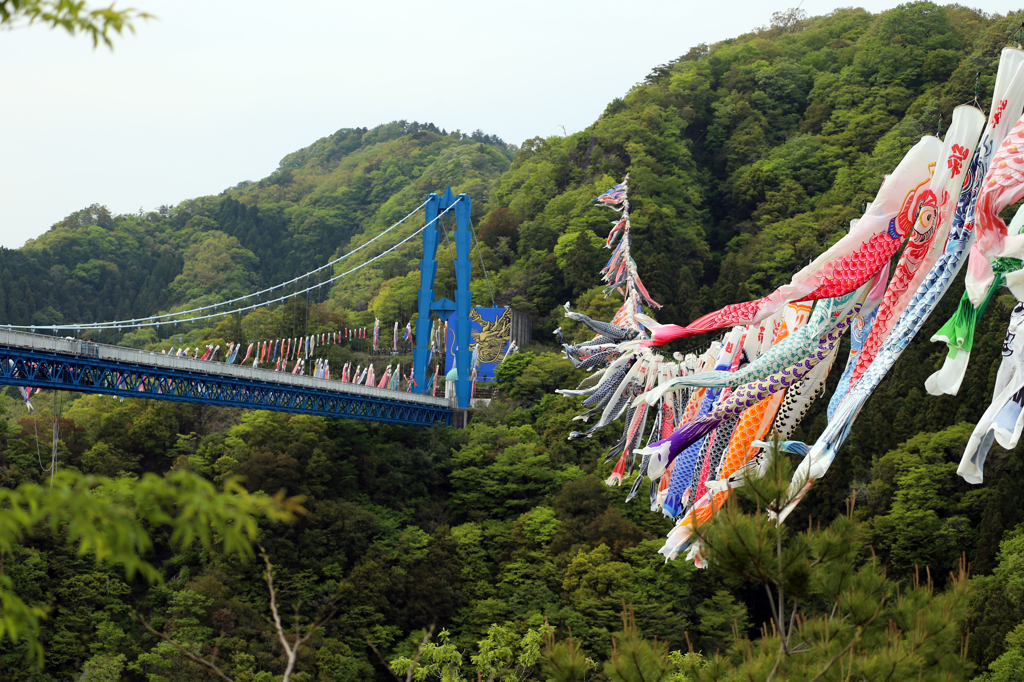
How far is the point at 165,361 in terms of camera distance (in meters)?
24.1

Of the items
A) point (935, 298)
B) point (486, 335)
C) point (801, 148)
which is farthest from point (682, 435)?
point (801, 148)

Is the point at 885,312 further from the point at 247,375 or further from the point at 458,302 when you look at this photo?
the point at 458,302

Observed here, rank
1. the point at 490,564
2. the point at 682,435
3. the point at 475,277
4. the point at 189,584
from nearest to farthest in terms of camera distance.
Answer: the point at 682,435
the point at 189,584
the point at 490,564
the point at 475,277

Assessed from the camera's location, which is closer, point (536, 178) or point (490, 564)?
point (490, 564)

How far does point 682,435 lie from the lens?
10.5 meters

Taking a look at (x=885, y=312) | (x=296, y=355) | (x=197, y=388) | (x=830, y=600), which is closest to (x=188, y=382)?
(x=197, y=388)

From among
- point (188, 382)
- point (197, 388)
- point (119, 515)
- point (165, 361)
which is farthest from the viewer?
point (197, 388)

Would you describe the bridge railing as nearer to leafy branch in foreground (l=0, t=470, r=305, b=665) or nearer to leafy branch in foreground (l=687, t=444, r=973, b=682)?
leafy branch in foreground (l=687, t=444, r=973, b=682)

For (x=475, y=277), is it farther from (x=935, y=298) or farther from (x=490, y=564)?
(x=935, y=298)

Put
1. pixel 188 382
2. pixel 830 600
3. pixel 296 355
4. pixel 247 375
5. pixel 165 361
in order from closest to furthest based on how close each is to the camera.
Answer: pixel 830 600
pixel 165 361
pixel 188 382
pixel 247 375
pixel 296 355

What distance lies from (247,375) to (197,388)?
→ 4.23 feet

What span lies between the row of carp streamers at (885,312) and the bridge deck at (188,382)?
14576mm

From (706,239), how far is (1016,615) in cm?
2926

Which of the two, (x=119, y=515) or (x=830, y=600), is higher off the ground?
(x=119, y=515)
